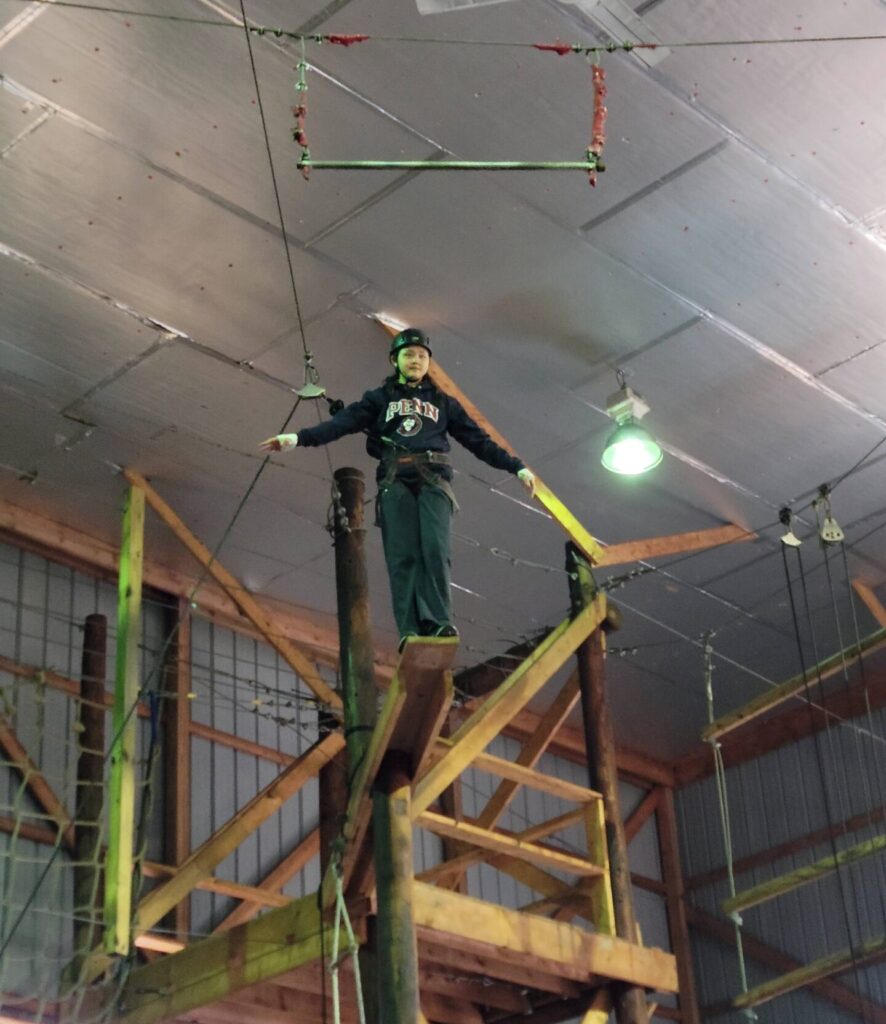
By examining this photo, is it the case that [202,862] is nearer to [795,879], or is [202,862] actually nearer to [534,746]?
[534,746]

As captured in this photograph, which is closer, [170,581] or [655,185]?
[655,185]

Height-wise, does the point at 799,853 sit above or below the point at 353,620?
above

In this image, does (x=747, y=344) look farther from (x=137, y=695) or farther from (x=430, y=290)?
A: (x=137, y=695)

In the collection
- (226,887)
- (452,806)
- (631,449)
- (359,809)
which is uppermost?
(631,449)

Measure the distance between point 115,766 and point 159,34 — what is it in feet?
14.5

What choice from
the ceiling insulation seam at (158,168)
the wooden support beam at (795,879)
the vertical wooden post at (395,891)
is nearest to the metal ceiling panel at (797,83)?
the ceiling insulation seam at (158,168)

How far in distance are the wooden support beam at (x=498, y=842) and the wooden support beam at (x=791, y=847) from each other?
6.05m

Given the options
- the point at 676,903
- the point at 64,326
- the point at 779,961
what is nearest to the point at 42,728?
the point at 64,326

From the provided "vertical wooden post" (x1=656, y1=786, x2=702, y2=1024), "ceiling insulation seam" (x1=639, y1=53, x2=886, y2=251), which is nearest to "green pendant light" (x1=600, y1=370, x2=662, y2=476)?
"ceiling insulation seam" (x1=639, y1=53, x2=886, y2=251)

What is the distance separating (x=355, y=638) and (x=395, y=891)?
1.41m

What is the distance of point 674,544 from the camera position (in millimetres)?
11438

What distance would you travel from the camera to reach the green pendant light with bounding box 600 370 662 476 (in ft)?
32.6

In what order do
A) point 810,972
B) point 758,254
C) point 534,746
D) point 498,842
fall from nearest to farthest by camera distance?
point 498,842, point 758,254, point 534,746, point 810,972

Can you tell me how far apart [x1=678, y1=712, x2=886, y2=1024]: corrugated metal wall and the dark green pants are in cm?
793
